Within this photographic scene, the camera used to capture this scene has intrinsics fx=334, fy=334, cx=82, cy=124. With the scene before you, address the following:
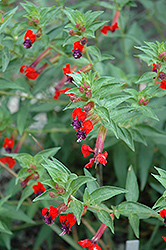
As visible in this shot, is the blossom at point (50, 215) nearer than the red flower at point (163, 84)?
Yes

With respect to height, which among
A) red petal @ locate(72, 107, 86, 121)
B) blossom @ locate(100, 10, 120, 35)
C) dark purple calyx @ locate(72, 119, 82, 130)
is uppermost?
red petal @ locate(72, 107, 86, 121)

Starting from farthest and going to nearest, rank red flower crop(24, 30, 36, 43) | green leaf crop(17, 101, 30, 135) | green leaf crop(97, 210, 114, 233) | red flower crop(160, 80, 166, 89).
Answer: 1. green leaf crop(17, 101, 30, 135)
2. red flower crop(24, 30, 36, 43)
3. red flower crop(160, 80, 166, 89)
4. green leaf crop(97, 210, 114, 233)

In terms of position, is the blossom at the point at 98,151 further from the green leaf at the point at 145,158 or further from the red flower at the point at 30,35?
the green leaf at the point at 145,158

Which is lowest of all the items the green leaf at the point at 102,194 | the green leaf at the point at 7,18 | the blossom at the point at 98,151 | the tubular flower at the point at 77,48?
the green leaf at the point at 102,194

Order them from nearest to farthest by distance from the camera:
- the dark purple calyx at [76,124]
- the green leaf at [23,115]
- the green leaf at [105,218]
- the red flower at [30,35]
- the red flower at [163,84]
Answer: the dark purple calyx at [76,124] < the green leaf at [105,218] < the red flower at [163,84] < the red flower at [30,35] < the green leaf at [23,115]

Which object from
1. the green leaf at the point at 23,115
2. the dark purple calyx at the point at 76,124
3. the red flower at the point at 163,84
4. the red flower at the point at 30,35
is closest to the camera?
the dark purple calyx at the point at 76,124

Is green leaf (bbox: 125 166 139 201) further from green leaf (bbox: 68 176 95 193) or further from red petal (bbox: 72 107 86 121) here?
red petal (bbox: 72 107 86 121)

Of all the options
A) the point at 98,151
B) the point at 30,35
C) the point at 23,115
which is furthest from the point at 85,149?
the point at 23,115

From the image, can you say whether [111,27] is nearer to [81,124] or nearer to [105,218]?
[81,124]

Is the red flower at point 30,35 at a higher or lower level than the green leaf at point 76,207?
higher

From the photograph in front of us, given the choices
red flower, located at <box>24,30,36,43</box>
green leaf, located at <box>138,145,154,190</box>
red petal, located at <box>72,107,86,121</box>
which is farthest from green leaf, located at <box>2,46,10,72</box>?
green leaf, located at <box>138,145,154,190</box>

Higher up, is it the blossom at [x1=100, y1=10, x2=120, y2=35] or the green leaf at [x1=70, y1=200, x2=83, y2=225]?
the blossom at [x1=100, y1=10, x2=120, y2=35]

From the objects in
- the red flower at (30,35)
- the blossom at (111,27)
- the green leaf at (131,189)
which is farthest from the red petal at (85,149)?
the blossom at (111,27)

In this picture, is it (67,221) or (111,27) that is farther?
(111,27)
